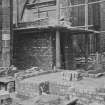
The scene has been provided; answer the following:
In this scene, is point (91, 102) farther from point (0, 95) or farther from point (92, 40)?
point (92, 40)

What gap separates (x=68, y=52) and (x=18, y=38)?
471 cm

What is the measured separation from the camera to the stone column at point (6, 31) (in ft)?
55.3

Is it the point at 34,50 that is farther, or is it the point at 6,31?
the point at 34,50

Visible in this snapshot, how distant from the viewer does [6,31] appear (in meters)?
17.0

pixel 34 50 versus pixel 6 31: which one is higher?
pixel 6 31

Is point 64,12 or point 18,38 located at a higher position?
point 64,12

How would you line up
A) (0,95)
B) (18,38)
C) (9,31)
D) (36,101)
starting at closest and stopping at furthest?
(36,101), (0,95), (9,31), (18,38)

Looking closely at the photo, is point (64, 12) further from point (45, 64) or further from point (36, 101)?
point (36, 101)

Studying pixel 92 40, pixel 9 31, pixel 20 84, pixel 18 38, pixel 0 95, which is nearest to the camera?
pixel 0 95

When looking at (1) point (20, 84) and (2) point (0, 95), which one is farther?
(1) point (20, 84)

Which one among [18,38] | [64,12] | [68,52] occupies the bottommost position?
[68,52]

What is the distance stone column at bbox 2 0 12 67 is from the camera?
16.8 m

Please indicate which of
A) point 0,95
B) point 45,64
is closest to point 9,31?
point 45,64

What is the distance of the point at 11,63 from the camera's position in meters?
17.2
